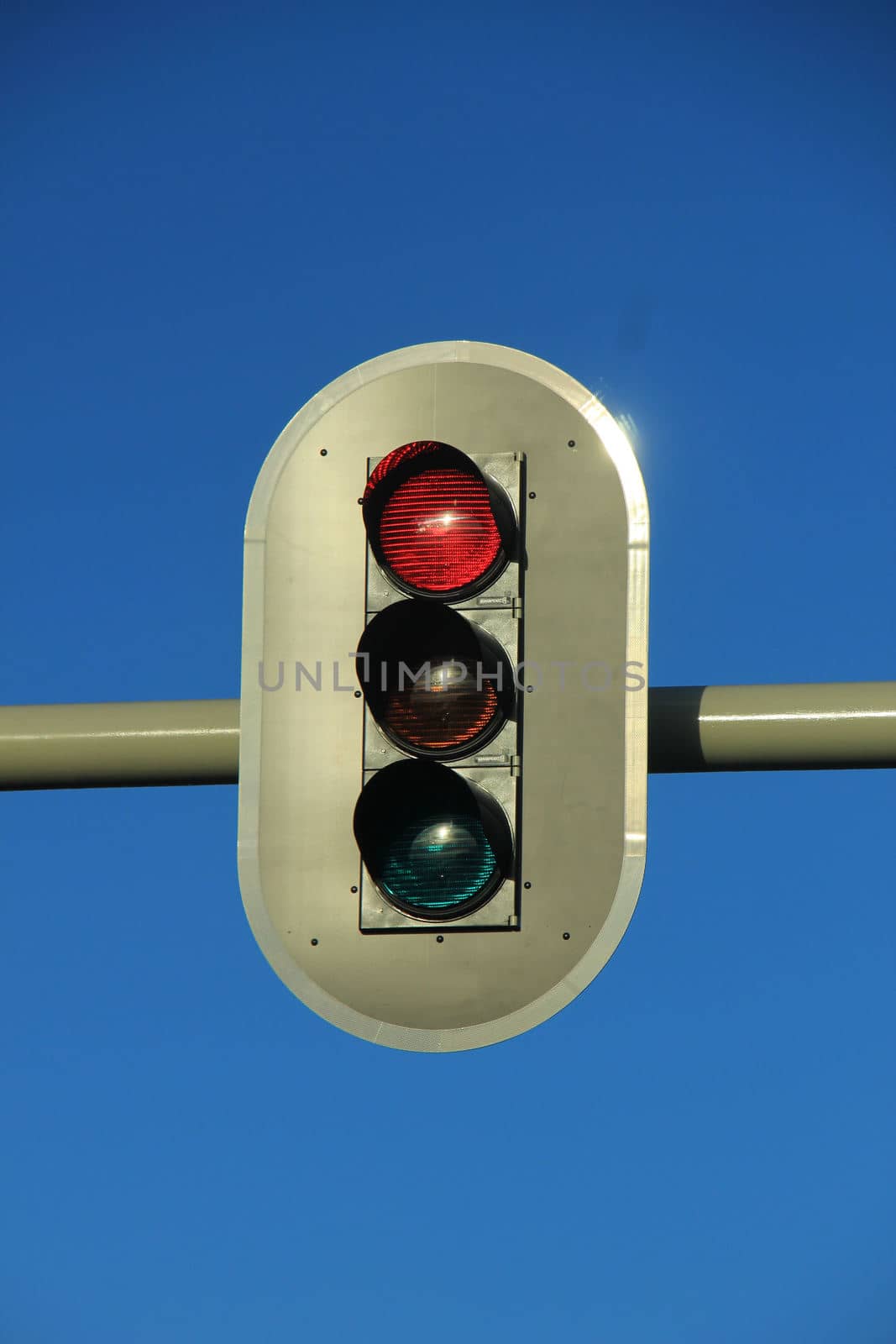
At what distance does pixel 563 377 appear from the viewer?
4719 mm

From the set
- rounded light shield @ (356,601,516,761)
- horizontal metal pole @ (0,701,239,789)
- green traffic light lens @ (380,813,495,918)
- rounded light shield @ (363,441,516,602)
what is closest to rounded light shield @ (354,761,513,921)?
green traffic light lens @ (380,813,495,918)

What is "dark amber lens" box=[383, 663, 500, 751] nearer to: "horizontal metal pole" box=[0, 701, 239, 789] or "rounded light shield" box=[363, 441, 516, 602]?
"rounded light shield" box=[363, 441, 516, 602]

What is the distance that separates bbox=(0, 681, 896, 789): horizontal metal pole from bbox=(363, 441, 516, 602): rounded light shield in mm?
531

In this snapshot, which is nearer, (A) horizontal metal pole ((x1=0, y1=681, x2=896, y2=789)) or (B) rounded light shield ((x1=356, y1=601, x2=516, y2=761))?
(B) rounded light shield ((x1=356, y1=601, x2=516, y2=761))

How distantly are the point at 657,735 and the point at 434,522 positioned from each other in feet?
2.24

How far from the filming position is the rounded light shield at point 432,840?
425cm

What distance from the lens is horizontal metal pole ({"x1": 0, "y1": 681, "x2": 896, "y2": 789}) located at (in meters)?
4.48

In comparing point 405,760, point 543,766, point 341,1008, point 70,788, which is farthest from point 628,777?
point 70,788

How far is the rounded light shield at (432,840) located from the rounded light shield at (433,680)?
11 cm

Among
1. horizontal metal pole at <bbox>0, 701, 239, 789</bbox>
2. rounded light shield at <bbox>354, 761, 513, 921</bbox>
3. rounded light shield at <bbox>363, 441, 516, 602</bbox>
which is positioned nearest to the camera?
rounded light shield at <bbox>354, 761, 513, 921</bbox>

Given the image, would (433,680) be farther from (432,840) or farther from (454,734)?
(432,840)

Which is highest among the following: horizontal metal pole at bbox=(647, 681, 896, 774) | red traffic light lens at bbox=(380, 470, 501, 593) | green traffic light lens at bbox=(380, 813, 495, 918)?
red traffic light lens at bbox=(380, 470, 501, 593)

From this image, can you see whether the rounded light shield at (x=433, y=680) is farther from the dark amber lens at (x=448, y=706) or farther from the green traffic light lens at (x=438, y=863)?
the green traffic light lens at (x=438, y=863)

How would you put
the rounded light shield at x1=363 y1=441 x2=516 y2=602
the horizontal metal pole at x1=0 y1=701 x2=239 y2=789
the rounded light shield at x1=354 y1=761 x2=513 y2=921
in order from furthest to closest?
the horizontal metal pole at x1=0 y1=701 x2=239 y2=789 < the rounded light shield at x1=363 y1=441 x2=516 y2=602 < the rounded light shield at x1=354 y1=761 x2=513 y2=921
